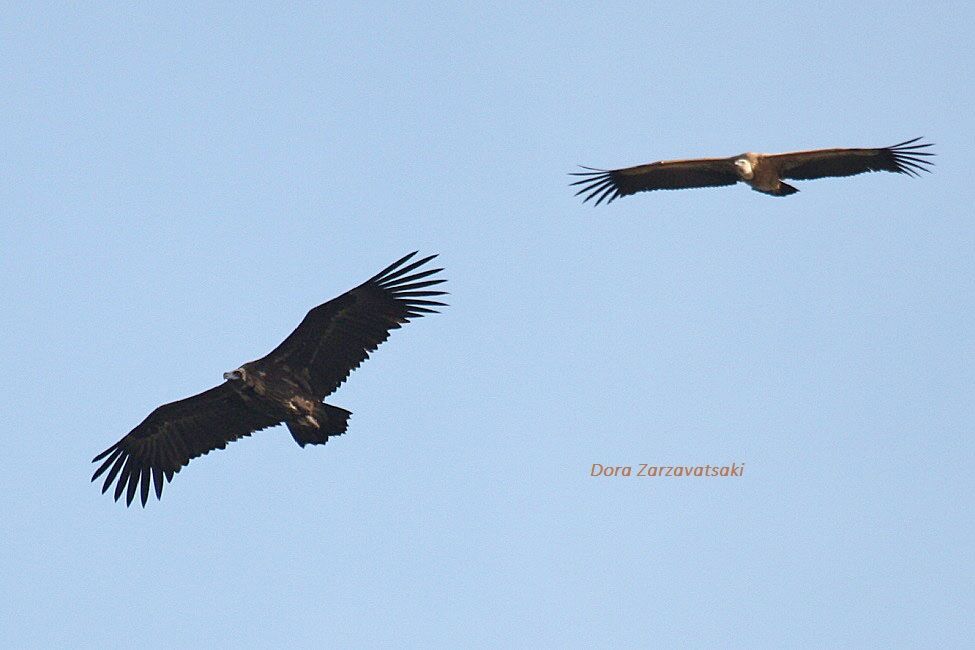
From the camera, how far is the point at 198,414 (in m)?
19.4

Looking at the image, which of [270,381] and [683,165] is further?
[683,165]

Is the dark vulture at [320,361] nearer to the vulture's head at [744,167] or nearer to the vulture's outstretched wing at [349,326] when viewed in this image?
the vulture's outstretched wing at [349,326]

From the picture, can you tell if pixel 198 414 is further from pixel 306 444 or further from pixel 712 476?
pixel 712 476

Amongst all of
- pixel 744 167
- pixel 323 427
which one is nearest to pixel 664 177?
Answer: pixel 744 167

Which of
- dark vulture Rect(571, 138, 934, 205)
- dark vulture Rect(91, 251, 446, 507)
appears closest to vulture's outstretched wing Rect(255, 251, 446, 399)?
dark vulture Rect(91, 251, 446, 507)

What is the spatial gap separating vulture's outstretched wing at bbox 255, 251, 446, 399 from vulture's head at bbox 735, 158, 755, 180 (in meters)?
5.52

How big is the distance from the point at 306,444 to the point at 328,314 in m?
1.88

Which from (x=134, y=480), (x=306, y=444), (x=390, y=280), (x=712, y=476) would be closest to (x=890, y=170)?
(x=712, y=476)

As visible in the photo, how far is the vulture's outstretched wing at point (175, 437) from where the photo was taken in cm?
1920

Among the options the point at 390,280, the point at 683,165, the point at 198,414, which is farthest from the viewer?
the point at 683,165

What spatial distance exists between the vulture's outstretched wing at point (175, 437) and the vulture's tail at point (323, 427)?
1.15 m

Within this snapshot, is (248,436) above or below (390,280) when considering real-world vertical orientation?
below

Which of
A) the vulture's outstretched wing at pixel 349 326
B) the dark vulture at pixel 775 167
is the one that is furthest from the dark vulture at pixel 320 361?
the dark vulture at pixel 775 167

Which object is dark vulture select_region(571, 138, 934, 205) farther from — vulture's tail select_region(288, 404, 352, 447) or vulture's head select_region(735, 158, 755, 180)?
vulture's tail select_region(288, 404, 352, 447)
